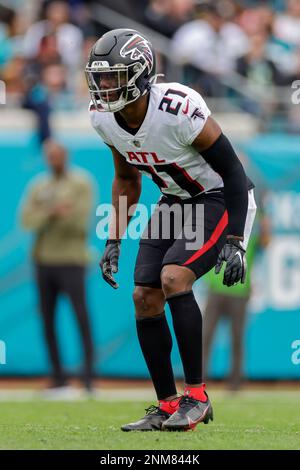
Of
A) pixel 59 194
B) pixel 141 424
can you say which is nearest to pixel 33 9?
pixel 59 194

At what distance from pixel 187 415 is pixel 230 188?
1.25 m

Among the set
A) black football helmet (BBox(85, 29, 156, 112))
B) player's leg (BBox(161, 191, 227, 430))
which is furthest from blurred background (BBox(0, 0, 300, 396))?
black football helmet (BBox(85, 29, 156, 112))

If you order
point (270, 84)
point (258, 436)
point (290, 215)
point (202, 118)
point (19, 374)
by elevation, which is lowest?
point (19, 374)

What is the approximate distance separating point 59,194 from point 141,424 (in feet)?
17.0

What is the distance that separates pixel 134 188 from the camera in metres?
6.27

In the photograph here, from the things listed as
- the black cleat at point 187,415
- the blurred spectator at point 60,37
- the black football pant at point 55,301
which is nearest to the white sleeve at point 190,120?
the black cleat at point 187,415

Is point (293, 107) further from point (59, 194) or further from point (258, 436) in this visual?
point (258, 436)

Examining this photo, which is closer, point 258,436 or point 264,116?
point 258,436

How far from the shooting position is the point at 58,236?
35.1 feet

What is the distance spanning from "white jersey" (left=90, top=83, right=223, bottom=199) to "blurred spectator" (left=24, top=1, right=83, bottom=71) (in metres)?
6.77

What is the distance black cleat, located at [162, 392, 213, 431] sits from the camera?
5660mm

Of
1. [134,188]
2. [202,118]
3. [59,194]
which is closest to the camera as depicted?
[202,118]

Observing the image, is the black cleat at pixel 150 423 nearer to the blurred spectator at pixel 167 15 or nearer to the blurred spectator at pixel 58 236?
the blurred spectator at pixel 58 236

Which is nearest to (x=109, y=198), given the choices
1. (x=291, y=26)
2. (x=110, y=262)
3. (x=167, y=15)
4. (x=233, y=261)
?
(x=167, y=15)
